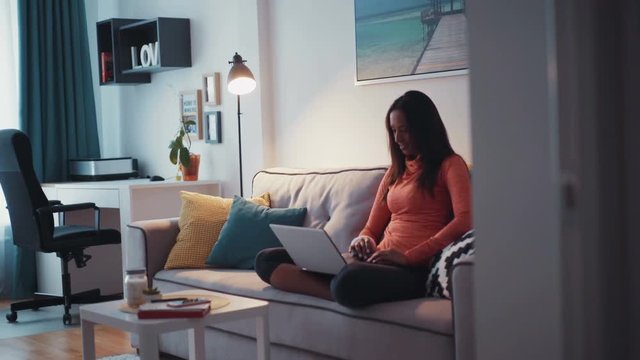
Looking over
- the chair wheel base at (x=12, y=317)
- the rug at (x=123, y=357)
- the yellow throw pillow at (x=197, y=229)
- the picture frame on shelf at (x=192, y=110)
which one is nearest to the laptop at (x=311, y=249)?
the yellow throw pillow at (x=197, y=229)

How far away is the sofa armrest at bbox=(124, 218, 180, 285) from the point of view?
3512 millimetres

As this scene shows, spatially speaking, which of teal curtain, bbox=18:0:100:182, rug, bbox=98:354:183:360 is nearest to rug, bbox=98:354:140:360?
rug, bbox=98:354:183:360

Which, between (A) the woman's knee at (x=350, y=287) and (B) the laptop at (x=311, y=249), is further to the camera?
(B) the laptop at (x=311, y=249)

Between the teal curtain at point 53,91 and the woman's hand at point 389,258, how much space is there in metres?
3.28

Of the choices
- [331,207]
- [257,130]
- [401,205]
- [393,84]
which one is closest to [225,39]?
[257,130]

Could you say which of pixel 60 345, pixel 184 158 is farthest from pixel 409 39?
pixel 60 345

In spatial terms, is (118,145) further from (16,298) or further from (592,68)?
(592,68)

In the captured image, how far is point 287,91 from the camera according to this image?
4242 mm

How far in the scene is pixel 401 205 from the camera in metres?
2.85

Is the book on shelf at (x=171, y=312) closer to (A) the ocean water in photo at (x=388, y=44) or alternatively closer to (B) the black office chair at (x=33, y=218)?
(A) the ocean water in photo at (x=388, y=44)

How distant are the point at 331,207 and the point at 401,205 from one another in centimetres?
59

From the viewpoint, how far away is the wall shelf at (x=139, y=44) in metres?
4.72

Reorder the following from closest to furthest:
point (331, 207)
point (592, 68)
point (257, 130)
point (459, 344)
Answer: point (592, 68) < point (459, 344) < point (331, 207) < point (257, 130)

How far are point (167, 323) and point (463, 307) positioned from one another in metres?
0.82
